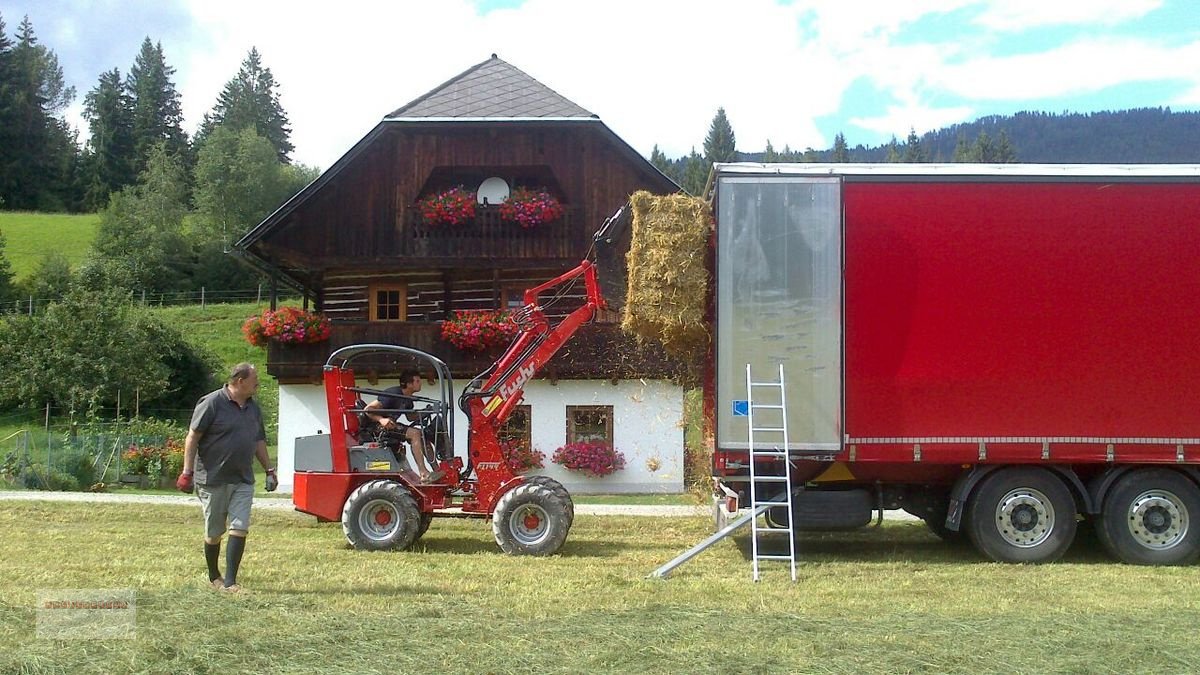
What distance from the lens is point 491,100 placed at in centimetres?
2336

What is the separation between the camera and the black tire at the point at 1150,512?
10492mm

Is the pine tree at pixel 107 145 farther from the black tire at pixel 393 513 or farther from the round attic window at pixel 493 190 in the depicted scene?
the black tire at pixel 393 513

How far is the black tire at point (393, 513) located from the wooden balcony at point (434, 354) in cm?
1007

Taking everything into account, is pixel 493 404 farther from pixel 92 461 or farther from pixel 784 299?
pixel 92 461

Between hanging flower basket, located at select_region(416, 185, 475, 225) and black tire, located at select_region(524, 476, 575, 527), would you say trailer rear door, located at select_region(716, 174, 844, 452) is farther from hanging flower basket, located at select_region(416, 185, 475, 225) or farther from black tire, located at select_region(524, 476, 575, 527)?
hanging flower basket, located at select_region(416, 185, 475, 225)

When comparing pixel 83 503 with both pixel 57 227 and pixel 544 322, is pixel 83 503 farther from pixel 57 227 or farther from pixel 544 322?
pixel 57 227

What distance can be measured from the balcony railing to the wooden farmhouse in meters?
0.03

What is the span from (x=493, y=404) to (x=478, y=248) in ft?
35.9

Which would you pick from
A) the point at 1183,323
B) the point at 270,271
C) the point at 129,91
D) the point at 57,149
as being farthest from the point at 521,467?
the point at 129,91

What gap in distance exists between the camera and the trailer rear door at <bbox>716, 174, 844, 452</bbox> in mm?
10242

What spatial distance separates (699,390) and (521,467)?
30.5 feet

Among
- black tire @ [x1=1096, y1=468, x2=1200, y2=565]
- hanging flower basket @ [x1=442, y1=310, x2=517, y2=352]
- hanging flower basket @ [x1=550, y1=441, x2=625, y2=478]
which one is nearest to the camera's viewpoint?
black tire @ [x1=1096, y1=468, x2=1200, y2=565]

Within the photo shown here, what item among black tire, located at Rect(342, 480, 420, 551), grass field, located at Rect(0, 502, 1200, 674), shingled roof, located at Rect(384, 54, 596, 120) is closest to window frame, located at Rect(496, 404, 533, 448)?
shingled roof, located at Rect(384, 54, 596, 120)

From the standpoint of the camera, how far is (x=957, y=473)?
10.8m
